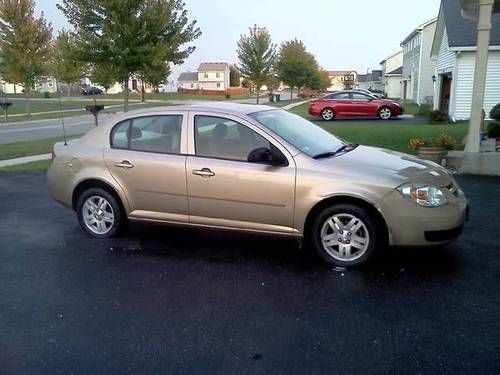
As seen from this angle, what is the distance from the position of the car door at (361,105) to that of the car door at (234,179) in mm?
17783

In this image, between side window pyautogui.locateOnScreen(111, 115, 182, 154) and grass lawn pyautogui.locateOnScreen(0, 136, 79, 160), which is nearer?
side window pyautogui.locateOnScreen(111, 115, 182, 154)

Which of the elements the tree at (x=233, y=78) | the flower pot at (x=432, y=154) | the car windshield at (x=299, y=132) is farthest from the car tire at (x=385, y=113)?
the tree at (x=233, y=78)

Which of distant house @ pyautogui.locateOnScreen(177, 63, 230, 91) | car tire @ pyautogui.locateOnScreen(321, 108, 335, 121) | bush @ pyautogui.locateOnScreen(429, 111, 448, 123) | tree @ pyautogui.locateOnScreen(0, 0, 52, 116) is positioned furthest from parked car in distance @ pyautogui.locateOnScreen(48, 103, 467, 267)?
distant house @ pyautogui.locateOnScreen(177, 63, 230, 91)

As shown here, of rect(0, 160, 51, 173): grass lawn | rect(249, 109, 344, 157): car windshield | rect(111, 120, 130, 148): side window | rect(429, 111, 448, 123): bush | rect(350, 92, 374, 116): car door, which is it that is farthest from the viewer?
rect(350, 92, 374, 116): car door

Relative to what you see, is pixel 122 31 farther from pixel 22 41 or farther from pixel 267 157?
pixel 22 41

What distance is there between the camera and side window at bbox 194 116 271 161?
16.0 ft

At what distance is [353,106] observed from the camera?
2184 cm

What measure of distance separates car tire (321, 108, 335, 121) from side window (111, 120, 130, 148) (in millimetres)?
17408

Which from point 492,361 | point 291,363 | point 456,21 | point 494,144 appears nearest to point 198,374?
point 291,363

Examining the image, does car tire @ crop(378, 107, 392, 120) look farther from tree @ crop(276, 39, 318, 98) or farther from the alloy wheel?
tree @ crop(276, 39, 318, 98)

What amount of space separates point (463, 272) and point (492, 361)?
155 cm

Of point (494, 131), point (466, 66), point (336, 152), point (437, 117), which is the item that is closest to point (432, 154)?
point (494, 131)

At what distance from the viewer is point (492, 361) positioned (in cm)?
293

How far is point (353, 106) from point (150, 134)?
17.8 metres
